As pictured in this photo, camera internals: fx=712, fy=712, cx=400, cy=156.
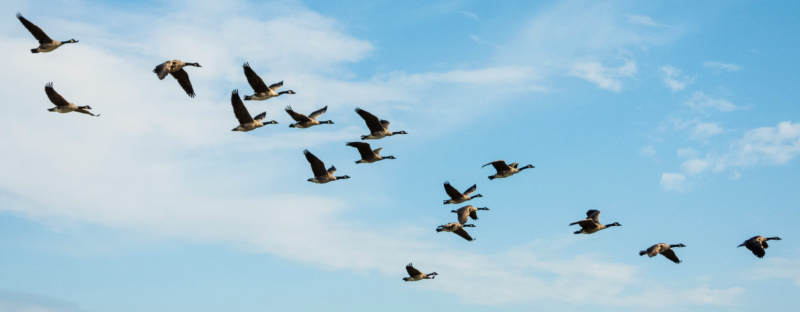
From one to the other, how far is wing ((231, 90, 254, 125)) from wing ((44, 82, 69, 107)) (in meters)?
6.84

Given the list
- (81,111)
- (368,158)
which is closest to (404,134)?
(368,158)

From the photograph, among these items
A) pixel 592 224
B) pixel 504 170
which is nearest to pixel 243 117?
pixel 504 170

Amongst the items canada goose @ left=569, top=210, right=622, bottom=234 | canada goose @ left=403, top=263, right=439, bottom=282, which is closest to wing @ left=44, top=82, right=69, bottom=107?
canada goose @ left=403, top=263, right=439, bottom=282

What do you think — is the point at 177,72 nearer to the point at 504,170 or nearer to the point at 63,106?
the point at 63,106

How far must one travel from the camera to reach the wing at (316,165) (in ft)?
106

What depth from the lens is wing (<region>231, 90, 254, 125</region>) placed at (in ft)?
103

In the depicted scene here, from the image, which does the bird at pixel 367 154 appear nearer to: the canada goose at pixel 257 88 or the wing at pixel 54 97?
the canada goose at pixel 257 88

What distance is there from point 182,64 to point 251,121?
397cm

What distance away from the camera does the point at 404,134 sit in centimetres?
3606

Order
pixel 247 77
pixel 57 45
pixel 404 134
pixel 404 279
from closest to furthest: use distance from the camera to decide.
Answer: pixel 57 45
pixel 247 77
pixel 404 279
pixel 404 134

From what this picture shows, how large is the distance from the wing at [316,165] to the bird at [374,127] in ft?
7.54

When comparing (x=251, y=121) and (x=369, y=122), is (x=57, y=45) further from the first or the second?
(x=369, y=122)

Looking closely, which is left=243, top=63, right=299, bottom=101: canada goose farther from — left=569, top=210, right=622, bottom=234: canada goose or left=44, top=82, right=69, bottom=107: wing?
left=569, top=210, right=622, bottom=234: canada goose

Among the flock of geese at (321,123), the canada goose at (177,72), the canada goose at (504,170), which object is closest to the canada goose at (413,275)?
the flock of geese at (321,123)
